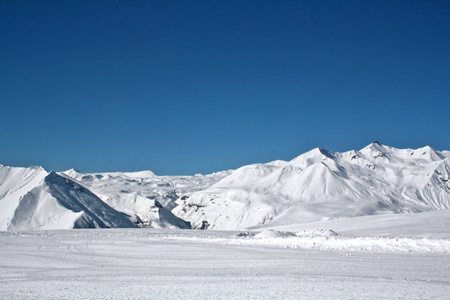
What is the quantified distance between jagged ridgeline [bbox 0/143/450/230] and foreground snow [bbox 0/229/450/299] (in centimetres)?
5201

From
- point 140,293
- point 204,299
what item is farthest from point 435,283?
point 140,293

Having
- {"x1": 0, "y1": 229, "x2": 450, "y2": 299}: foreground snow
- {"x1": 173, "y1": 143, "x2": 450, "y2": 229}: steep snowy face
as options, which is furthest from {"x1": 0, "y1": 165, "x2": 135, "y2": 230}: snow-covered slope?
{"x1": 0, "y1": 229, "x2": 450, "y2": 299}: foreground snow

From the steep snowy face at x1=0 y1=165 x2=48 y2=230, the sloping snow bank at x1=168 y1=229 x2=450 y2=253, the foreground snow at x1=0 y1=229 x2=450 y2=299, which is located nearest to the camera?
the foreground snow at x1=0 y1=229 x2=450 y2=299

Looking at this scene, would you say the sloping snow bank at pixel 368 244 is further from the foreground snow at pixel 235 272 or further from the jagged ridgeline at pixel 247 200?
the jagged ridgeline at pixel 247 200

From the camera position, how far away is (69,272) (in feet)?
58.0

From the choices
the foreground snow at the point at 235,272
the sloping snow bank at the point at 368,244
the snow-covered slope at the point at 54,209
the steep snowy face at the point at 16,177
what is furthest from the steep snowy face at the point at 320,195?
the foreground snow at the point at 235,272

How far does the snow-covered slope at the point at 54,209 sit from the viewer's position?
71500 millimetres

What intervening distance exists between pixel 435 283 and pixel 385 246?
1117 cm

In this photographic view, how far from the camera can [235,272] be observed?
56.2ft

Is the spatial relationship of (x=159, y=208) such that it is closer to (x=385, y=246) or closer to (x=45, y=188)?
(x=45, y=188)

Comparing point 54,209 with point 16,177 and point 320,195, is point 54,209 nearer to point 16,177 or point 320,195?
point 16,177

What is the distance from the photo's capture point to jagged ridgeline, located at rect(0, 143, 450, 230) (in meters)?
77.2

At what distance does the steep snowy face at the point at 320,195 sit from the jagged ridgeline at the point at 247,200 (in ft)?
0.86

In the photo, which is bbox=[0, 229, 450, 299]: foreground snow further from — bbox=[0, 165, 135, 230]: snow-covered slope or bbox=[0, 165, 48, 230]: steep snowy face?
bbox=[0, 165, 48, 230]: steep snowy face
